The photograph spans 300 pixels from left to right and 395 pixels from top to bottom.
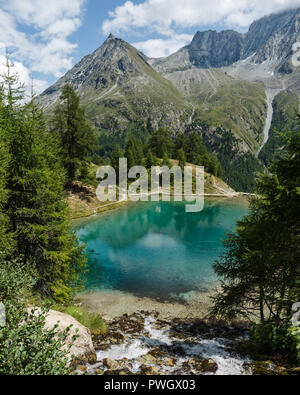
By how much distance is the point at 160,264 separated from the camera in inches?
1240

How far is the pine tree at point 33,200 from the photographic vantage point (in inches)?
587

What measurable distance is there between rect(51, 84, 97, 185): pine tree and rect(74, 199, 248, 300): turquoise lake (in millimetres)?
13583

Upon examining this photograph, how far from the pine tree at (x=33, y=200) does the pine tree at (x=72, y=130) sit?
33235 millimetres

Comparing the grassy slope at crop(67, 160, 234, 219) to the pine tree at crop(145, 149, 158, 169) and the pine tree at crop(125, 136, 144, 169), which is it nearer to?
the pine tree at crop(125, 136, 144, 169)

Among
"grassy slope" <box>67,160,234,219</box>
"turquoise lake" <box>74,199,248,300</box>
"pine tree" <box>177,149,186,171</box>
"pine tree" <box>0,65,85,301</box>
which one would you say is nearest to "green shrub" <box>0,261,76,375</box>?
"pine tree" <box>0,65,85,301</box>

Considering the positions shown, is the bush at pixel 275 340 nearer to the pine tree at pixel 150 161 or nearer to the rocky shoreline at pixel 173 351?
the rocky shoreline at pixel 173 351

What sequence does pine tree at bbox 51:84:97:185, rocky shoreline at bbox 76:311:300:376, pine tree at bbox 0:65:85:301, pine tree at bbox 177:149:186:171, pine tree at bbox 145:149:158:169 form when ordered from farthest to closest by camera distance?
1. pine tree at bbox 177:149:186:171
2. pine tree at bbox 145:149:158:169
3. pine tree at bbox 51:84:97:185
4. pine tree at bbox 0:65:85:301
5. rocky shoreline at bbox 76:311:300:376

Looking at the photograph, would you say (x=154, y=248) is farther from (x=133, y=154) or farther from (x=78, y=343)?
(x=133, y=154)

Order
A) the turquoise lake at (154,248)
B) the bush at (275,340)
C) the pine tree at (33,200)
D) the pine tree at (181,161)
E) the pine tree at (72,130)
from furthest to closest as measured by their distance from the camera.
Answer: the pine tree at (181,161)
the pine tree at (72,130)
the turquoise lake at (154,248)
the pine tree at (33,200)
the bush at (275,340)

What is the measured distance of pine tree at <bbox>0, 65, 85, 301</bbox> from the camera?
587 inches

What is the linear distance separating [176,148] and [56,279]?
97.4 meters

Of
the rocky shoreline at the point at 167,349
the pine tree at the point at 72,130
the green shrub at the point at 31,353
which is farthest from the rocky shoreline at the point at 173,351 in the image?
the pine tree at the point at 72,130

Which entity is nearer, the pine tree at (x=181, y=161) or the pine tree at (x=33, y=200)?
the pine tree at (x=33, y=200)
